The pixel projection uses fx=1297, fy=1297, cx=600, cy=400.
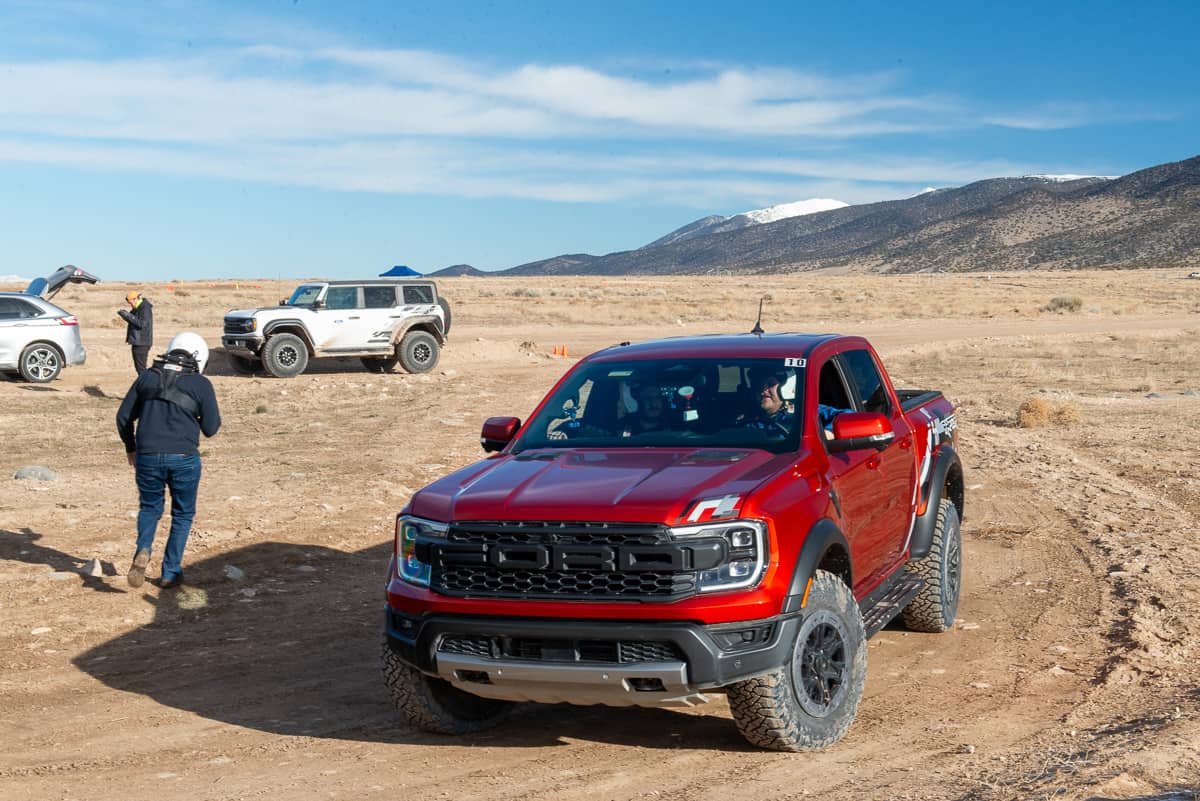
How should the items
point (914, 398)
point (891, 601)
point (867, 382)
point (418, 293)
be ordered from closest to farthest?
point (891, 601) → point (867, 382) → point (914, 398) → point (418, 293)

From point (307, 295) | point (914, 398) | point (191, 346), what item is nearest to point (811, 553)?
point (914, 398)

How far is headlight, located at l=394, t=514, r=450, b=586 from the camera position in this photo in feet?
18.6

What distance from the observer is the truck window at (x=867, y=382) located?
7.52 metres

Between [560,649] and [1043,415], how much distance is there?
1491cm

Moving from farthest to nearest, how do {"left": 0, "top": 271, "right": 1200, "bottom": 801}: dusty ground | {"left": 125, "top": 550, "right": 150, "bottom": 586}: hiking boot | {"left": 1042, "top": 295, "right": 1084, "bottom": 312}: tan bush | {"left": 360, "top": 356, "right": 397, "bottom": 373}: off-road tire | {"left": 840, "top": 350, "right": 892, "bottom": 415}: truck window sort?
{"left": 1042, "top": 295, "right": 1084, "bottom": 312}: tan bush → {"left": 360, "top": 356, "right": 397, "bottom": 373}: off-road tire → {"left": 125, "top": 550, "right": 150, "bottom": 586}: hiking boot → {"left": 840, "top": 350, "right": 892, "bottom": 415}: truck window → {"left": 0, "top": 271, "right": 1200, "bottom": 801}: dusty ground

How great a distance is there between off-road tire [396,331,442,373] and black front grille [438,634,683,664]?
2209cm

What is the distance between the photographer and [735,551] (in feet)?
17.5

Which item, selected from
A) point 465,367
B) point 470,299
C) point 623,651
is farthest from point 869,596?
point 470,299

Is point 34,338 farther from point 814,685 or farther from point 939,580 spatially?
point 814,685

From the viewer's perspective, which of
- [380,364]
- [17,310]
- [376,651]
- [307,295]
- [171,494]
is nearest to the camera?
[376,651]

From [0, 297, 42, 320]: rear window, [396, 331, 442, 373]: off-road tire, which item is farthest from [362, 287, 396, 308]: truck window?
[0, 297, 42, 320]: rear window

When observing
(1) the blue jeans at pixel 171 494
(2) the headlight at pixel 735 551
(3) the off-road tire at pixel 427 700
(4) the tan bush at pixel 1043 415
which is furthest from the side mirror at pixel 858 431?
(4) the tan bush at pixel 1043 415

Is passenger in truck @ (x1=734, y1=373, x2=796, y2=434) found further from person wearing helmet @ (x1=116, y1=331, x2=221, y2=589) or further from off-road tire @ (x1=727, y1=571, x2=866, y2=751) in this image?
A: person wearing helmet @ (x1=116, y1=331, x2=221, y2=589)

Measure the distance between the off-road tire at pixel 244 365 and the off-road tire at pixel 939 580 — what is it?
20.5m
